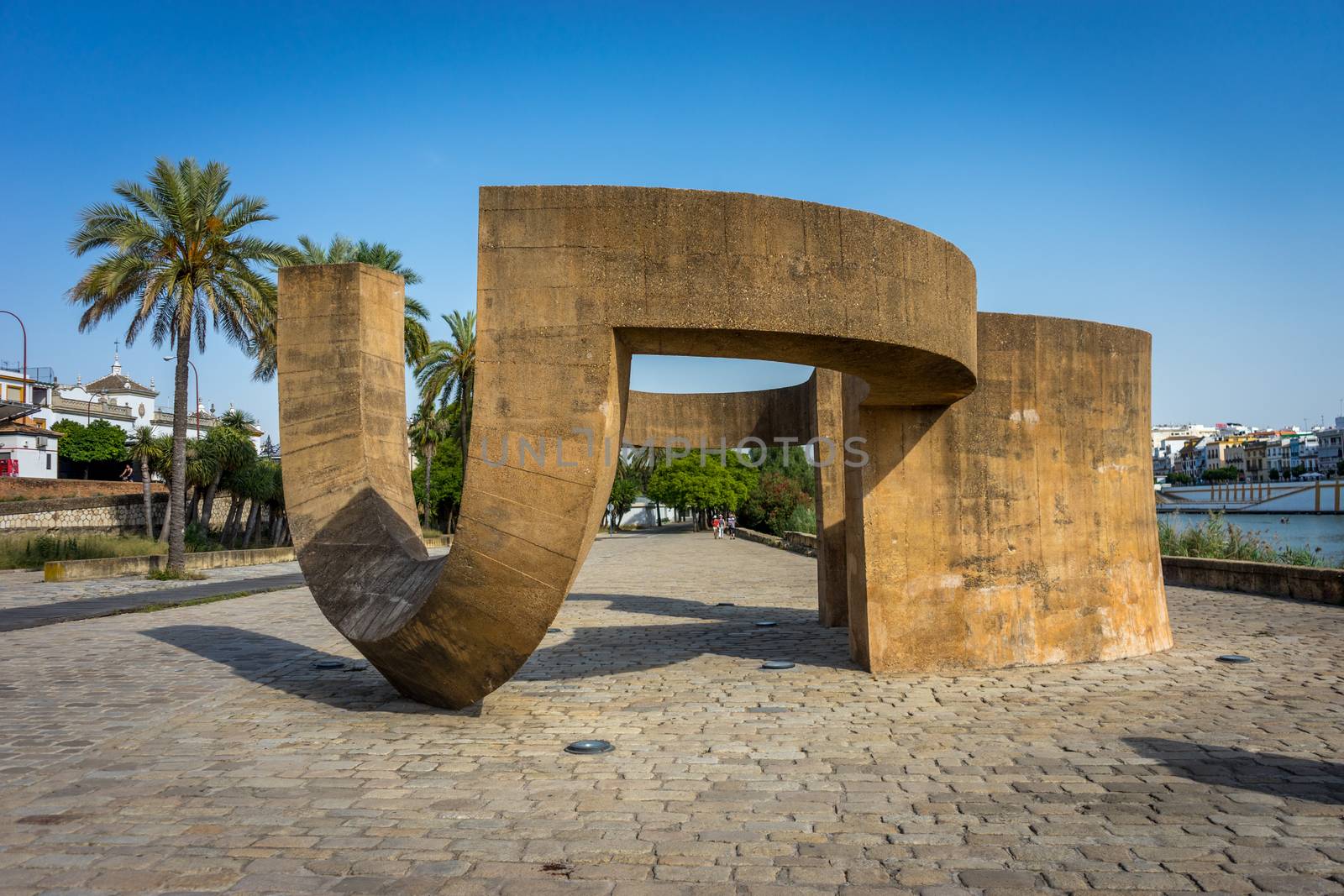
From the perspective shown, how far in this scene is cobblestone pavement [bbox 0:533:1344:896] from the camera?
4395mm

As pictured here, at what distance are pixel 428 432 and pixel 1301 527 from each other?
64.5 m

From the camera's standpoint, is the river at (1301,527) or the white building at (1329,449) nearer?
the river at (1301,527)

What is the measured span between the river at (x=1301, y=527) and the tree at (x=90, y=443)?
64.1 m

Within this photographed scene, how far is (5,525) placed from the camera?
32875mm

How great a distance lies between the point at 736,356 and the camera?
7656mm

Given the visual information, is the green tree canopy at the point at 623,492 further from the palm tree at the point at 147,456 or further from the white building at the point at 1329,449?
the white building at the point at 1329,449

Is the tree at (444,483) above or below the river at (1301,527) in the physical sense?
above

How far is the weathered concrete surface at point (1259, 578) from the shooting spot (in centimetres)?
1415

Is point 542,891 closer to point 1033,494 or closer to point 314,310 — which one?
point 314,310

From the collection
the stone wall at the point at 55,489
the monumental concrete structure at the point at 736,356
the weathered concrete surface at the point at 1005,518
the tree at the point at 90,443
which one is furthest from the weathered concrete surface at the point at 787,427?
the tree at the point at 90,443

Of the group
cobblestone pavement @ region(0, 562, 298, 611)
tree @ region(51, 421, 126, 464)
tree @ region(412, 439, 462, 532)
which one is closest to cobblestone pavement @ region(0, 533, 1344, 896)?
cobblestone pavement @ region(0, 562, 298, 611)

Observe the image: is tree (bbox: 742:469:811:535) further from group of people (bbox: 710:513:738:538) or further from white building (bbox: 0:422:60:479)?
white building (bbox: 0:422:60:479)

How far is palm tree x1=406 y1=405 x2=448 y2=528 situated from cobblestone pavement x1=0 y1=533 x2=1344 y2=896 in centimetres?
2893

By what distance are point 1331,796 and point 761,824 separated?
3.44 m
